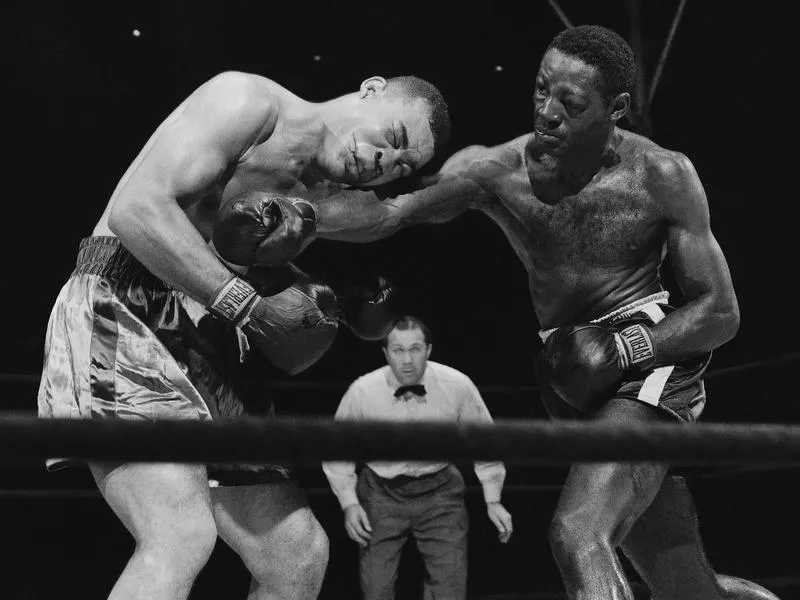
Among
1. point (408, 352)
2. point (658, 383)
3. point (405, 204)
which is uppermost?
point (405, 204)

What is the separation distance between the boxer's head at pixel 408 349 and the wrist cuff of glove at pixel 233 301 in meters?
1.82

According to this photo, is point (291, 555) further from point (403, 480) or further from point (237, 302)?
point (403, 480)

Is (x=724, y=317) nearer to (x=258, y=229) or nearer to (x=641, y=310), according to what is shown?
(x=641, y=310)

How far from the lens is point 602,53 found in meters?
1.76

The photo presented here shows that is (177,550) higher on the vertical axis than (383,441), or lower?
lower

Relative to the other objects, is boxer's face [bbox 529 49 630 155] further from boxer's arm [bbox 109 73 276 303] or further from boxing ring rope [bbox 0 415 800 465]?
boxing ring rope [bbox 0 415 800 465]

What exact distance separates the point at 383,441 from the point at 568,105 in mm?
1117

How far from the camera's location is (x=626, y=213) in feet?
5.96

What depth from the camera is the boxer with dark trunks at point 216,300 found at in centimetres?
146

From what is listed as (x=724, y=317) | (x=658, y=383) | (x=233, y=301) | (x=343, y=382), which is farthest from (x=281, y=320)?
(x=343, y=382)

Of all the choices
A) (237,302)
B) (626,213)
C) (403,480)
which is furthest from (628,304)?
(403,480)

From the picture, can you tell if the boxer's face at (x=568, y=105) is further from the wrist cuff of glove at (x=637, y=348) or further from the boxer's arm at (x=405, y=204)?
the wrist cuff of glove at (x=637, y=348)

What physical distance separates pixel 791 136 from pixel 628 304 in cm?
193

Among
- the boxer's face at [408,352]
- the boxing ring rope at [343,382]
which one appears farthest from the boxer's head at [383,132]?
the boxer's face at [408,352]
